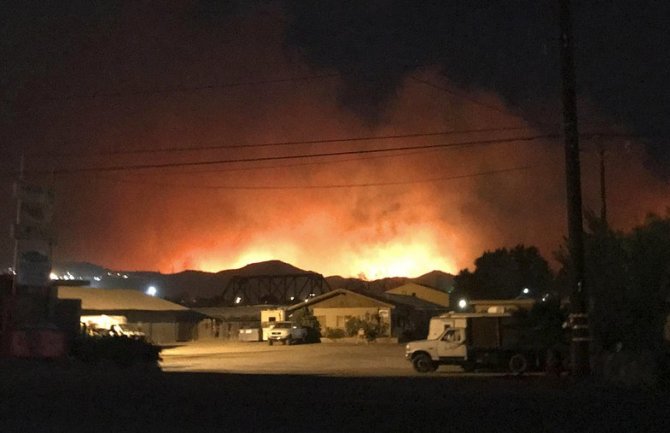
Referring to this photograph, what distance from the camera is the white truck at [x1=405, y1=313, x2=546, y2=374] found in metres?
33.4

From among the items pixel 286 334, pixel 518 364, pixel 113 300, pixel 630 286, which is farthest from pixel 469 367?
pixel 113 300

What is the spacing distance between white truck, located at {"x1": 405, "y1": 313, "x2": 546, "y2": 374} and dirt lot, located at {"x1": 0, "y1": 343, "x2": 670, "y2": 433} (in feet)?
22.3

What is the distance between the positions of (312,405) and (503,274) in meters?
90.1

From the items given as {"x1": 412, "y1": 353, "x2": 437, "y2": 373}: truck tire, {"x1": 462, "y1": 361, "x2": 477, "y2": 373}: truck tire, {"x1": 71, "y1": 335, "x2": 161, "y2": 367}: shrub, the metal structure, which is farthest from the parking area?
the metal structure

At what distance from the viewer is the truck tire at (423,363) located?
34906 mm

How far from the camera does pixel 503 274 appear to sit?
10612 cm

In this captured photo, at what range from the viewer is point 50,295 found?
40.4m

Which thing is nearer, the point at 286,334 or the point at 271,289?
the point at 286,334

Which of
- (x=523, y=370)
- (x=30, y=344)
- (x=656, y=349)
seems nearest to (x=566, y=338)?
(x=523, y=370)

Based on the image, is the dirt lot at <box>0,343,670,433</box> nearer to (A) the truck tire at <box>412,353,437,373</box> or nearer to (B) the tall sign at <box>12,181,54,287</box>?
(A) the truck tire at <box>412,353,437,373</box>

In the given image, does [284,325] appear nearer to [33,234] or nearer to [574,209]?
[33,234]

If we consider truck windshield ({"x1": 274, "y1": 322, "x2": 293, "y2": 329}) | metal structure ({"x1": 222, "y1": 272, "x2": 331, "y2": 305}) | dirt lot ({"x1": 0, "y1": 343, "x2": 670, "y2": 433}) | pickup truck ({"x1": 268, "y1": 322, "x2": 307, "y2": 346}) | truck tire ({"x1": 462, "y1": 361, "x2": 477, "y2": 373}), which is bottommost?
dirt lot ({"x1": 0, "y1": 343, "x2": 670, "y2": 433})

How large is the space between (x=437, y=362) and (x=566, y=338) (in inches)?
193

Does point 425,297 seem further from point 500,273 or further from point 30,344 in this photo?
point 30,344
